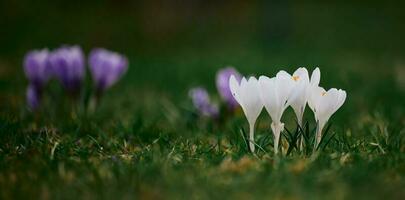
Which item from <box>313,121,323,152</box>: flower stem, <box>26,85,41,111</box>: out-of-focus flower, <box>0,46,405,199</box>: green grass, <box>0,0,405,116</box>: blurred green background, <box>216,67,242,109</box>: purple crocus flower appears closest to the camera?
<box>0,46,405,199</box>: green grass

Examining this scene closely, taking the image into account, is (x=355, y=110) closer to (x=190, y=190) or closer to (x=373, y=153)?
(x=373, y=153)

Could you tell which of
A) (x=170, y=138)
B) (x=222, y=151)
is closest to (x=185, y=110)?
(x=170, y=138)

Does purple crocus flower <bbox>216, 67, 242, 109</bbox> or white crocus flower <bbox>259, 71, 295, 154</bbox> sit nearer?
white crocus flower <bbox>259, 71, 295, 154</bbox>

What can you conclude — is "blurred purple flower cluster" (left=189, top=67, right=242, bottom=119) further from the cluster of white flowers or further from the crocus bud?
the cluster of white flowers

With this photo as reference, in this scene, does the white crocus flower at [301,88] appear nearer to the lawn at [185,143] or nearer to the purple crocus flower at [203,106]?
the lawn at [185,143]

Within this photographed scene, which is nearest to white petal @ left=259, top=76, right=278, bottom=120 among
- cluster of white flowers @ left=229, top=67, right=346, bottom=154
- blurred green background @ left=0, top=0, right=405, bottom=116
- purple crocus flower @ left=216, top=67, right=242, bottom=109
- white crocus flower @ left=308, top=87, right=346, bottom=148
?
cluster of white flowers @ left=229, top=67, right=346, bottom=154

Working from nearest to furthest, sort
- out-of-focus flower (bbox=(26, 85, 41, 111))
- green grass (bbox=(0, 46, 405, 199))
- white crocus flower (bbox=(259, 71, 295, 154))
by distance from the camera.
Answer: green grass (bbox=(0, 46, 405, 199)), white crocus flower (bbox=(259, 71, 295, 154)), out-of-focus flower (bbox=(26, 85, 41, 111))
